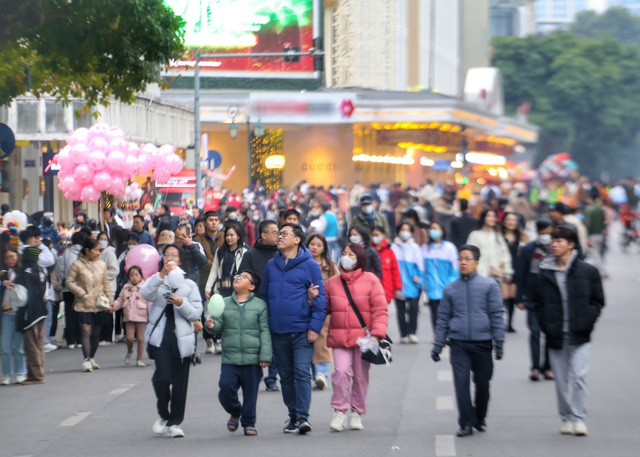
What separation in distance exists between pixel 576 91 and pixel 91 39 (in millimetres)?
83558

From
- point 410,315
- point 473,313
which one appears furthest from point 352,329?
point 410,315

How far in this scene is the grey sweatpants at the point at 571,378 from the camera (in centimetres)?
965

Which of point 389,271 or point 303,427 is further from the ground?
point 389,271

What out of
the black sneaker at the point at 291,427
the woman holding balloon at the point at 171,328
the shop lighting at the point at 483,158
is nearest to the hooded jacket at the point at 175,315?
the woman holding balloon at the point at 171,328

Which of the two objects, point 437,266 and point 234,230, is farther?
point 437,266

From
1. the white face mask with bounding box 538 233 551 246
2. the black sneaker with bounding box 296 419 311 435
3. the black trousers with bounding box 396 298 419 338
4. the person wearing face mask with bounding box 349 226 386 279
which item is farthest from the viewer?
the black trousers with bounding box 396 298 419 338

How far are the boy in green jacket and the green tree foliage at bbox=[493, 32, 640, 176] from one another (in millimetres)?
86013

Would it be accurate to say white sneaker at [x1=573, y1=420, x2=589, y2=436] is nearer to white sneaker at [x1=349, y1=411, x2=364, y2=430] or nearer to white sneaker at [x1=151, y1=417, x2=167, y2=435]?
white sneaker at [x1=349, y1=411, x2=364, y2=430]

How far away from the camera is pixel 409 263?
16.6 m

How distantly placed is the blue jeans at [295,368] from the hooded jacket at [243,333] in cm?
14

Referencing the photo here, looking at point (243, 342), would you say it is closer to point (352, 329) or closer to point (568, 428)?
point (352, 329)

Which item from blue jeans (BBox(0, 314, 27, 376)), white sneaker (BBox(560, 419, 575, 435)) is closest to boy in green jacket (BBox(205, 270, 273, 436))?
white sneaker (BBox(560, 419, 575, 435))

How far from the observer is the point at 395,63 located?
2559 inches

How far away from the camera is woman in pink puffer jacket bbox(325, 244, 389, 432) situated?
396 inches
